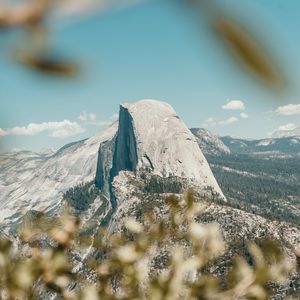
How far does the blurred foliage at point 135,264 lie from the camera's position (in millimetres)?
4055

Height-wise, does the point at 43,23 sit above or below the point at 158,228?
above

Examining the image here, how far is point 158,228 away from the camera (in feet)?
15.2

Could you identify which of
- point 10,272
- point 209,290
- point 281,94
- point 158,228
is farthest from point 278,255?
point 281,94

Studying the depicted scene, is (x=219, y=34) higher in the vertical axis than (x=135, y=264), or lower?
higher

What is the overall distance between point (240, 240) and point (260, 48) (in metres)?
189

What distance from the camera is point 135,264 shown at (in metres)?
4.46

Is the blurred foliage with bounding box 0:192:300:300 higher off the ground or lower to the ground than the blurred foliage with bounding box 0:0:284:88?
lower

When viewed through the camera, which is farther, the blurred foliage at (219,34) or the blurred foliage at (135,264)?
the blurred foliage at (135,264)

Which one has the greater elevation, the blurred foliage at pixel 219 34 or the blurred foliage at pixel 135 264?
the blurred foliage at pixel 219 34

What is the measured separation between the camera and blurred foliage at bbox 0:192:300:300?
405 centimetres

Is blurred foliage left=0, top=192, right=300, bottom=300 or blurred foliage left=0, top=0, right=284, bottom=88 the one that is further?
blurred foliage left=0, top=192, right=300, bottom=300

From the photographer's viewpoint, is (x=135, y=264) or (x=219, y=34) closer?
(x=219, y=34)

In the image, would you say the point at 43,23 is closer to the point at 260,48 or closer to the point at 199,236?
the point at 260,48

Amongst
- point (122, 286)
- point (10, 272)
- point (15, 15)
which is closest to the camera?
point (15, 15)
